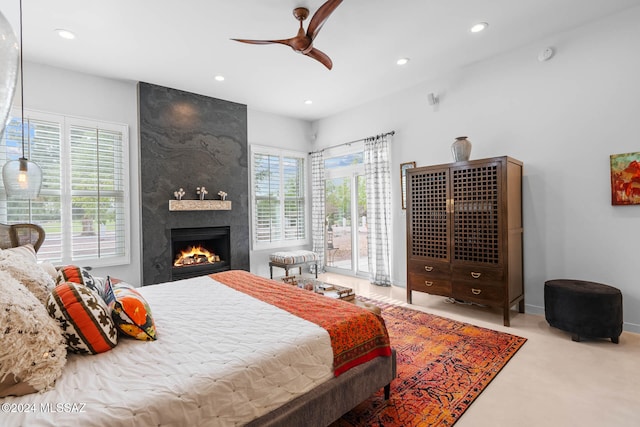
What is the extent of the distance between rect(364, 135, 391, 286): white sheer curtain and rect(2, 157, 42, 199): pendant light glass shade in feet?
13.3

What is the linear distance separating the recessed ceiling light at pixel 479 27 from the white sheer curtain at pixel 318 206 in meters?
3.28

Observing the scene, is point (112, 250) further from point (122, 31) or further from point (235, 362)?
point (235, 362)

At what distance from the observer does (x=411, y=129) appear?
15.2ft

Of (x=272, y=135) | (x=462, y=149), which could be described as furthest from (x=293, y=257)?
(x=462, y=149)

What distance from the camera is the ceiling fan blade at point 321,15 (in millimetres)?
2204

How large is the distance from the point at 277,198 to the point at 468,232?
3.41m

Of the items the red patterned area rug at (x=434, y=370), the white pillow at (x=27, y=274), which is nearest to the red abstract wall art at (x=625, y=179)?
the red patterned area rug at (x=434, y=370)

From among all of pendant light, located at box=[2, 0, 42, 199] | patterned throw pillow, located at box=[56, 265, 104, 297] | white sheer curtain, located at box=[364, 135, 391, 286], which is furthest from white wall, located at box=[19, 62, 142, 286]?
white sheer curtain, located at box=[364, 135, 391, 286]

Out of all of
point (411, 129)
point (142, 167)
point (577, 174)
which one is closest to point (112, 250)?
point (142, 167)

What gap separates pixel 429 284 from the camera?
384cm

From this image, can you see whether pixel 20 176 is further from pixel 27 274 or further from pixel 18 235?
pixel 27 274


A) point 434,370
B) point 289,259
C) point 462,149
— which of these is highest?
point 462,149

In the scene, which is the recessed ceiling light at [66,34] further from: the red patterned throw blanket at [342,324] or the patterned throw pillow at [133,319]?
the red patterned throw blanket at [342,324]

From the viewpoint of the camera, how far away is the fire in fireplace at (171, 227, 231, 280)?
4.59m
